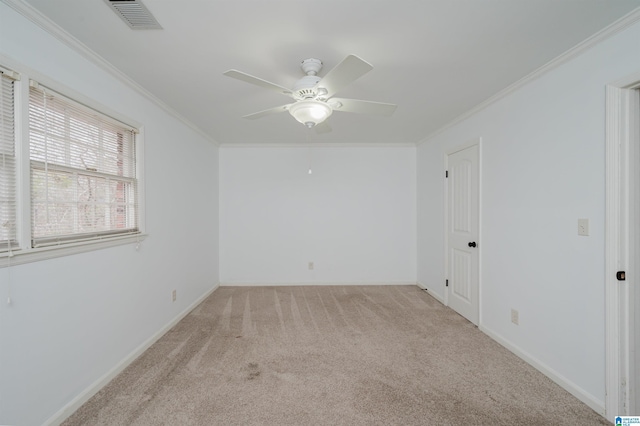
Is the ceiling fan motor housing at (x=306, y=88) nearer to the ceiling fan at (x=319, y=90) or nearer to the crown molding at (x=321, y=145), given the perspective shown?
the ceiling fan at (x=319, y=90)

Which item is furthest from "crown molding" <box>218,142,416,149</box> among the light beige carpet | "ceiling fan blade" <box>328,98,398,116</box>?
the light beige carpet

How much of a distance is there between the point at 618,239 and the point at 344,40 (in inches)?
83.6

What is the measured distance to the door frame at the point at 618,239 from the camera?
62.9 inches

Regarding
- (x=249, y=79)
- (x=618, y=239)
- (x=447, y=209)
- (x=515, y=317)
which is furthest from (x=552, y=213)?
(x=249, y=79)

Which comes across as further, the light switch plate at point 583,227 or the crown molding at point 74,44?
the light switch plate at point 583,227

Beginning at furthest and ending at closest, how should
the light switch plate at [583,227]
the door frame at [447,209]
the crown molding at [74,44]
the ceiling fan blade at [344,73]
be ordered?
the door frame at [447,209]
the light switch plate at [583,227]
the crown molding at [74,44]
the ceiling fan blade at [344,73]

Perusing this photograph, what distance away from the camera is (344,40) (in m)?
1.69

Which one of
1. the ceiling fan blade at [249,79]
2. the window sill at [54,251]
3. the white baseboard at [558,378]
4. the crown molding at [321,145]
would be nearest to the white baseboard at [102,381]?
the window sill at [54,251]

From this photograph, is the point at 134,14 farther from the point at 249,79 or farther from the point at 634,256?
the point at 634,256

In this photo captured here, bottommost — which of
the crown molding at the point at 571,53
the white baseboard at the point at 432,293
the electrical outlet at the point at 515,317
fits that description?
the white baseboard at the point at 432,293

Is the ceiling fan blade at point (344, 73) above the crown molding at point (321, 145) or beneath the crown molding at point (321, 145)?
beneath

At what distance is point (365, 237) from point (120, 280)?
3418mm

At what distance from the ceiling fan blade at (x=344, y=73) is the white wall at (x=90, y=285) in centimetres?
167

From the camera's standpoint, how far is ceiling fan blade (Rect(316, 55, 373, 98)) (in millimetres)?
1307
